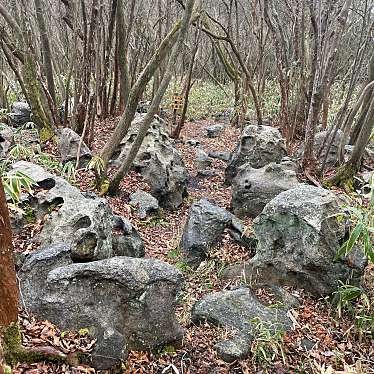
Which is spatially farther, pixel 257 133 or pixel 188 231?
pixel 257 133

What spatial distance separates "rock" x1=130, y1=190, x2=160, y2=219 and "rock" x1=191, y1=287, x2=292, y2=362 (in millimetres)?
2341

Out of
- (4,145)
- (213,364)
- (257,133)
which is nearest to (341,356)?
(213,364)

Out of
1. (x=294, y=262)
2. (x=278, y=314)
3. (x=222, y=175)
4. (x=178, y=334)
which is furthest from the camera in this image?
(x=222, y=175)

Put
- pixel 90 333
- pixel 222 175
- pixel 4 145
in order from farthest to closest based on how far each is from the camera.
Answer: pixel 222 175 < pixel 4 145 < pixel 90 333

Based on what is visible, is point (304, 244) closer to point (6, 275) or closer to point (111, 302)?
point (111, 302)

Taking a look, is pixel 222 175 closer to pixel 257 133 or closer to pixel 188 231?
pixel 257 133

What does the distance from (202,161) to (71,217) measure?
5.28m

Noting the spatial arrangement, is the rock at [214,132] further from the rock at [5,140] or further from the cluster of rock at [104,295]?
the cluster of rock at [104,295]

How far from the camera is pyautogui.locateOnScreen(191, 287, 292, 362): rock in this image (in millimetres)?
3396

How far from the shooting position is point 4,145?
6.83 meters

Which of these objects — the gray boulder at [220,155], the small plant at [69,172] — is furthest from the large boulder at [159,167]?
the gray boulder at [220,155]

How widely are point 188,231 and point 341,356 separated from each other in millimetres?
2366

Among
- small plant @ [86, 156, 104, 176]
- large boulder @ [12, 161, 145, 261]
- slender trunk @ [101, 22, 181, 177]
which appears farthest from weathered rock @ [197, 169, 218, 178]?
large boulder @ [12, 161, 145, 261]

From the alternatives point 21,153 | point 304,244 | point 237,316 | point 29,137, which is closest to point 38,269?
point 237,316
